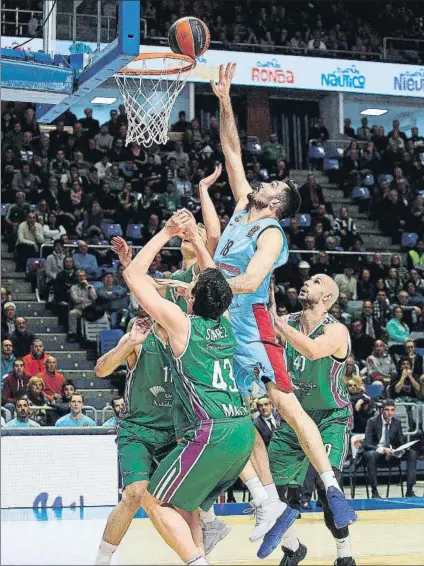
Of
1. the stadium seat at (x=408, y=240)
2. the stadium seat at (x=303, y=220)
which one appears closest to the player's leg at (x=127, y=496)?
the stadium seat at (x=303, y=220)

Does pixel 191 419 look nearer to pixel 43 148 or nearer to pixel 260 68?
pixel 43 148

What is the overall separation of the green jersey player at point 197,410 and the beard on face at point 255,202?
1.26 metres

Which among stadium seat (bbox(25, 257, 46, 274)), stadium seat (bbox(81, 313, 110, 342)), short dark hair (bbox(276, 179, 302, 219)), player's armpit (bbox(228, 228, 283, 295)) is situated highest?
short dark hair (bbox(276, 179, 302, 219))

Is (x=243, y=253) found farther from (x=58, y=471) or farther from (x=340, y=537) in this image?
(x=58, y=471)

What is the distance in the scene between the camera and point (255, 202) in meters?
6.50

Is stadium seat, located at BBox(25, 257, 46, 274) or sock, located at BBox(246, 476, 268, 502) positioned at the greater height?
stadium seat, located at BBox(25, 257, 46, 274)

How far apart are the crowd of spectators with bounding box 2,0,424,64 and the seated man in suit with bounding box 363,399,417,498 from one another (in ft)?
31.0

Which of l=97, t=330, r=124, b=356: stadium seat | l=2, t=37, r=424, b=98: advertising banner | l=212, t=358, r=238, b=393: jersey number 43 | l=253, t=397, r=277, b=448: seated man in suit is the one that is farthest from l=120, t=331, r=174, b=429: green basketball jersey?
l=2, t=37, r=424, b=98: advertising banner

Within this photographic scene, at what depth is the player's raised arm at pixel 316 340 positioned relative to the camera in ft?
21.0

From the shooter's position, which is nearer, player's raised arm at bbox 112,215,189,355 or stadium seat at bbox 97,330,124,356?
player's raised arm at bbox 112,215,189,355

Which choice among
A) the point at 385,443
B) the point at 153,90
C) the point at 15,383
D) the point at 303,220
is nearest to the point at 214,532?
the point at 153,90

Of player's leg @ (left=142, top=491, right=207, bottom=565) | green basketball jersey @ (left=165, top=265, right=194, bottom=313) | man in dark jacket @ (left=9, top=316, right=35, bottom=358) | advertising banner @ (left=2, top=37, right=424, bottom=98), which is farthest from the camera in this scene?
advertising banner @ (left=2, top=37, right=424, bottom=98)

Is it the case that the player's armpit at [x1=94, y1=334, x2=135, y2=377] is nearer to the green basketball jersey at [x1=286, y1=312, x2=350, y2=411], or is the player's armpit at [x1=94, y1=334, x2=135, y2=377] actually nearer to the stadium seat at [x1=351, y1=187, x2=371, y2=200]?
the green basketball jersey at [x1=286, y1=312, x2=350, y2=411]

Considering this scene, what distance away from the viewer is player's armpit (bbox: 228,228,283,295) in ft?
19.4
